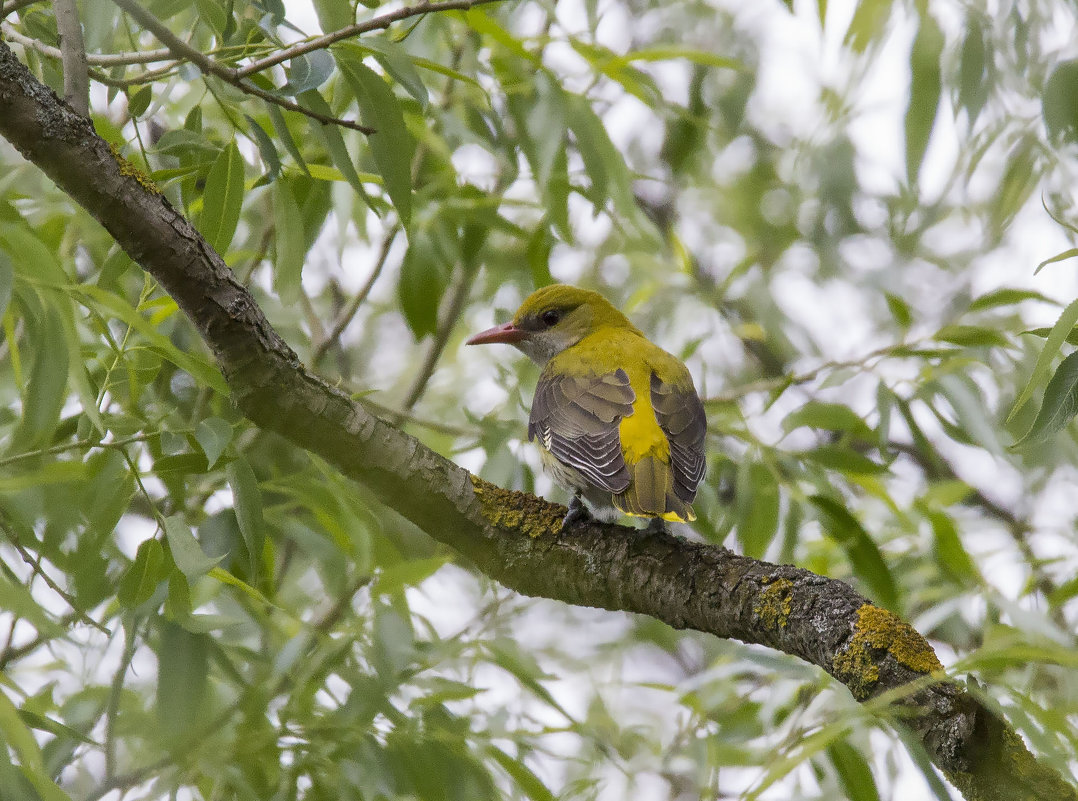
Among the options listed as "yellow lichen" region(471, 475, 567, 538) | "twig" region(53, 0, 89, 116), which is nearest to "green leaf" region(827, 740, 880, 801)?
"yellow lichen" region(471, 475, 567, 538)

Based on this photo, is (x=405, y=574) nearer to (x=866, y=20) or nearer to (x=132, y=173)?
(x=132, y=173)

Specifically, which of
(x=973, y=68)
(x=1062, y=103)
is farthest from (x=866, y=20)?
(x=1062, y=103)

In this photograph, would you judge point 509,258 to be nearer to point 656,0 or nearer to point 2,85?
point 656,0

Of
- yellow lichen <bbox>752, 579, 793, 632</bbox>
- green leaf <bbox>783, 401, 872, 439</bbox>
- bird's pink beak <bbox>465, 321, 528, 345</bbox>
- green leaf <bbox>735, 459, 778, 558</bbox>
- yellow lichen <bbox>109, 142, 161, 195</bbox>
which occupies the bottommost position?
yellow lichen <bbox>752, 579, 793, 632</bbox>

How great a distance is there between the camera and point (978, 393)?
383cm

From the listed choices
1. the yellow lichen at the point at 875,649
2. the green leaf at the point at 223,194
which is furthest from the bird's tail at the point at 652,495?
the green leaf at the point at 223,194

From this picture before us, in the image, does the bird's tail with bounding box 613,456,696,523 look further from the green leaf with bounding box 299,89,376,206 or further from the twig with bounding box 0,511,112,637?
the twig with bounding box 0,511,112,637

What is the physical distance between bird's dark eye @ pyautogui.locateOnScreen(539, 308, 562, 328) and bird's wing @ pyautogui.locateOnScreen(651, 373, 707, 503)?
101 cm

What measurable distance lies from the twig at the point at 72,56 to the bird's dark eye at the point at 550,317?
3.08 meters

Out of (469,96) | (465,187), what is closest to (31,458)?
(465,187)

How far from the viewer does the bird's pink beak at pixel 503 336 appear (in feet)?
16.6

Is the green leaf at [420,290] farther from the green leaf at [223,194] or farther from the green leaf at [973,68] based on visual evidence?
the green leaf at [973,68]

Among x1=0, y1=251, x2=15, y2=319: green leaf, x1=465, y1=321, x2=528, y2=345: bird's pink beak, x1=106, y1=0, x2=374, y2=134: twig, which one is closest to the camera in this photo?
x1=0, y1=251, x2=15, y2=319: green leaf

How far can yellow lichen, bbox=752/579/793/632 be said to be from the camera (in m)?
2.39
